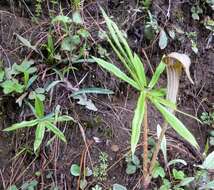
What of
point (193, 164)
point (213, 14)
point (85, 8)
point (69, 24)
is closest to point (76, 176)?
point (193, 164)

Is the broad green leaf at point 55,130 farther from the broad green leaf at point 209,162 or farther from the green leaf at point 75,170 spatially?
the broad green leaf at point 209,162

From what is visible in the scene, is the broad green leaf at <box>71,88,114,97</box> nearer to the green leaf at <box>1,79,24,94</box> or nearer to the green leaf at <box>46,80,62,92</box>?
the green leaf at <box>46,80,62,92</box>

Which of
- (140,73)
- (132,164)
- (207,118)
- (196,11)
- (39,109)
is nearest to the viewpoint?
(140,73)

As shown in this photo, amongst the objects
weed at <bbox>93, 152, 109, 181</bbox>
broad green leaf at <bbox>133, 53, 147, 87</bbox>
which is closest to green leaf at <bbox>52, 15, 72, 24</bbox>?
broad green leaf at <bbox>133, 53, 147, 87</bbox>

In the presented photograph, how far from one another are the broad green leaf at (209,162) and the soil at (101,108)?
0.09 m

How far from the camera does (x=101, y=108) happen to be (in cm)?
187

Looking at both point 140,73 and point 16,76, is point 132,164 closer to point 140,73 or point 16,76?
point 140,73

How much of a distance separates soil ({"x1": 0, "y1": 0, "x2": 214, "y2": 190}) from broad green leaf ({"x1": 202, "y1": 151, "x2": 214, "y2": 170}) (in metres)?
0.09

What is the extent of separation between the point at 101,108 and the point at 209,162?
0.54 metres

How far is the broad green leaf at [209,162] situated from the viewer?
173cm

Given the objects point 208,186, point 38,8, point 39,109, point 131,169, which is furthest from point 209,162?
point 38,8

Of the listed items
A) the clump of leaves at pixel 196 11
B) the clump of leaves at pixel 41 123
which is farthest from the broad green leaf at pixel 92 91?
the clump of leaves at pixel 196 11

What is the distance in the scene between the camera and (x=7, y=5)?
2.04 meters

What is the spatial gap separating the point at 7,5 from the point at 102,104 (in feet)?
2.34
